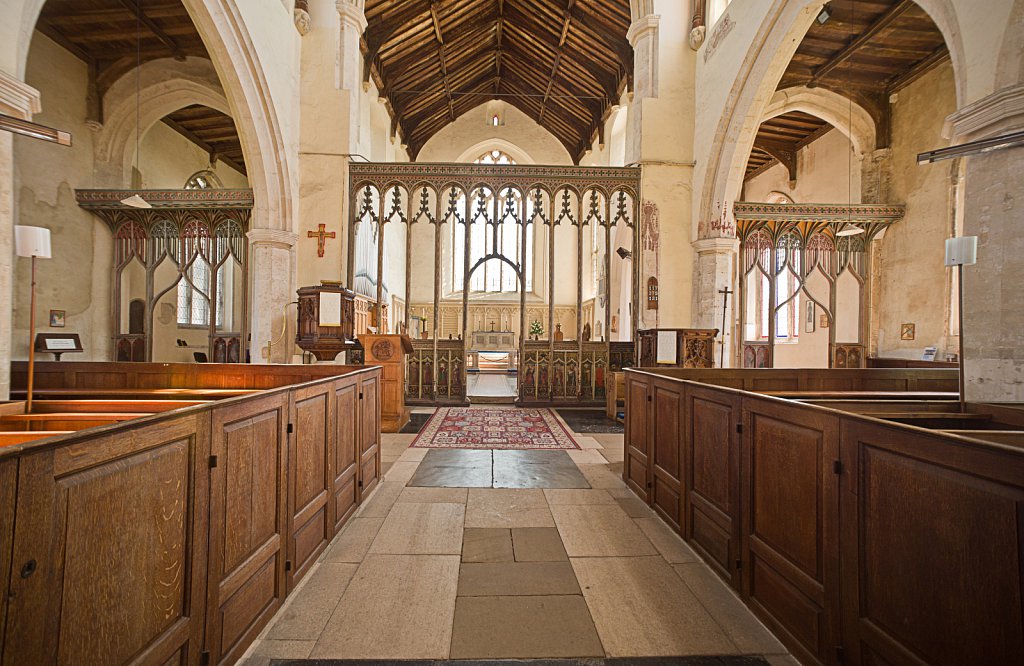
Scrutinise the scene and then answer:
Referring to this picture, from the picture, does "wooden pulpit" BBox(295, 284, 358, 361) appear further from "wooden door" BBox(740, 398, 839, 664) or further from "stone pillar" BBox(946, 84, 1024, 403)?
"stone pillar" BBox(946, 84, 1024, 403)

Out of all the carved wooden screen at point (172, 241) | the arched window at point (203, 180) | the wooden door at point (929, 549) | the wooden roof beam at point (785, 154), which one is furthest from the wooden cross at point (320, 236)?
the wooden roof beam at point (785, 154)

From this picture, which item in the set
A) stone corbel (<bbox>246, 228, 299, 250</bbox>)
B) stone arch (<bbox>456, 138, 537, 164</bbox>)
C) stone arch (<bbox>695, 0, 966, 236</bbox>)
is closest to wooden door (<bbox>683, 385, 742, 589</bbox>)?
stone arch (<bbox>695, 0, 966, 236</bbox>)

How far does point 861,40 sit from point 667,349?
5.37m

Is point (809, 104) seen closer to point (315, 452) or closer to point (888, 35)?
point (888, 35)

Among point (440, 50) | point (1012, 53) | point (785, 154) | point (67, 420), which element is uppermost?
point (440, 50)

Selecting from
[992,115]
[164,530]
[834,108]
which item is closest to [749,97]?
[834,108]

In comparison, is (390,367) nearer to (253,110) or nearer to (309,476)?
(309,476)

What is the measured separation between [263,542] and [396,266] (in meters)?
11.8

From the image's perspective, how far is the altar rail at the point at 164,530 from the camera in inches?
34.9

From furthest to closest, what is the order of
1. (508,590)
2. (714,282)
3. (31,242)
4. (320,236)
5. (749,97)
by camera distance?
(714,282) < (320,236) < (749,97) < (31,242) < (508,590)

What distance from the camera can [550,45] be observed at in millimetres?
10531

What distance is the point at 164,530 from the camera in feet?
4.14

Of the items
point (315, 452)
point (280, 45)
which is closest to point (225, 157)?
point (280, 45)

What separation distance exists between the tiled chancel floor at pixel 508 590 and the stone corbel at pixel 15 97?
3238 mm
